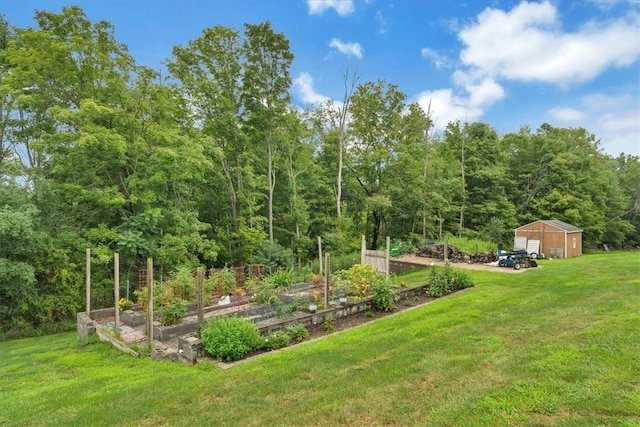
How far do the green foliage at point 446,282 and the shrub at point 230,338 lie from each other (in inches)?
203

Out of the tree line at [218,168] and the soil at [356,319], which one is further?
the tree line at [218,168]

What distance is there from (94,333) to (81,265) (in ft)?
15.8

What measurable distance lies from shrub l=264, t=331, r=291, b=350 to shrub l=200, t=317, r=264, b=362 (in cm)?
13

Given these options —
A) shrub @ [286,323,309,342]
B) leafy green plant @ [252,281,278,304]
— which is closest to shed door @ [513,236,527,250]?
leafy green plant @ [252,281,278,304]

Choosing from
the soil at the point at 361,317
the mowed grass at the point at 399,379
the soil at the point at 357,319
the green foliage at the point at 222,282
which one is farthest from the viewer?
the green foliage at the point at 222,282

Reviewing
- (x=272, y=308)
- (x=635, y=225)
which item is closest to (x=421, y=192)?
(x=272, y=308)

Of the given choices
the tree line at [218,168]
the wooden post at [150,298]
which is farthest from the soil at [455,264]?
the wooden post at [150,298]

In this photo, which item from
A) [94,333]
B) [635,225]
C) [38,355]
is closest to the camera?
[38,355]

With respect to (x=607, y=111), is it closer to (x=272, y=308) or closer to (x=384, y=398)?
(x=272, y=308)

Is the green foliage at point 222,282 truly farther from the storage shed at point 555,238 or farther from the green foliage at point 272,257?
the storage shed at point 555,238

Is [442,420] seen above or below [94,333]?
above

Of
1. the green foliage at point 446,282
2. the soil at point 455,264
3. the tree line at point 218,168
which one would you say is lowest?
the soil at point 455,264

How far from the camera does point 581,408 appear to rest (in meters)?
2.81

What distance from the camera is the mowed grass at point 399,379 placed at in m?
3.01
